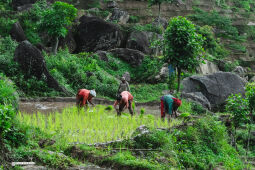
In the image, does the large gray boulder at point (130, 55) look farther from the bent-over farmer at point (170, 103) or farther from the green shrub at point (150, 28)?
the bent-over farmer at point (170, 103)

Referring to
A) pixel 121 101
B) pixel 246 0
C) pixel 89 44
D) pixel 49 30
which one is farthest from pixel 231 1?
pixel 121 101

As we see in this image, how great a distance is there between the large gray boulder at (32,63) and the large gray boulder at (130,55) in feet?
32.2

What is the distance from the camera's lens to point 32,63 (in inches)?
674

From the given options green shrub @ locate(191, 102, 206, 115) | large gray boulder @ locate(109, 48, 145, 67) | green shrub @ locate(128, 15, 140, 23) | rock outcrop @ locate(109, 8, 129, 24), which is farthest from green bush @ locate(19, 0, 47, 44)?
green shrub @ locate(191, 102, 206, 115)

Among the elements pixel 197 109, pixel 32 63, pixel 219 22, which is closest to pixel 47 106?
pixel 32 63

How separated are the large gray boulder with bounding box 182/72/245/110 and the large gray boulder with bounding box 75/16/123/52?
30.1 feet

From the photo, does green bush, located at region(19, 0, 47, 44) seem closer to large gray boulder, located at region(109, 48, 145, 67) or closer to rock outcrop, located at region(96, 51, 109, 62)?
rock outcrop, located at region(96, 51, 109, 62)

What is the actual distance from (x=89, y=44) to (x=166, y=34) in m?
13.5

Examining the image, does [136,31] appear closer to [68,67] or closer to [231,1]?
[68,67]

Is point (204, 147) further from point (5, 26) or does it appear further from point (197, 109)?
point (5, 26)

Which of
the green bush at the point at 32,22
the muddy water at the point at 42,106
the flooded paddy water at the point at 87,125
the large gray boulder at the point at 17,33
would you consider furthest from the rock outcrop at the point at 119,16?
the flooded paddy water at the point at 87,125

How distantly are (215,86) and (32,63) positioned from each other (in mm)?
11385

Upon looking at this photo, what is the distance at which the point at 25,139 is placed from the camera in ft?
23.5

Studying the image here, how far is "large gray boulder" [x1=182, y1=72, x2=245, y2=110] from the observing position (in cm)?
2050
